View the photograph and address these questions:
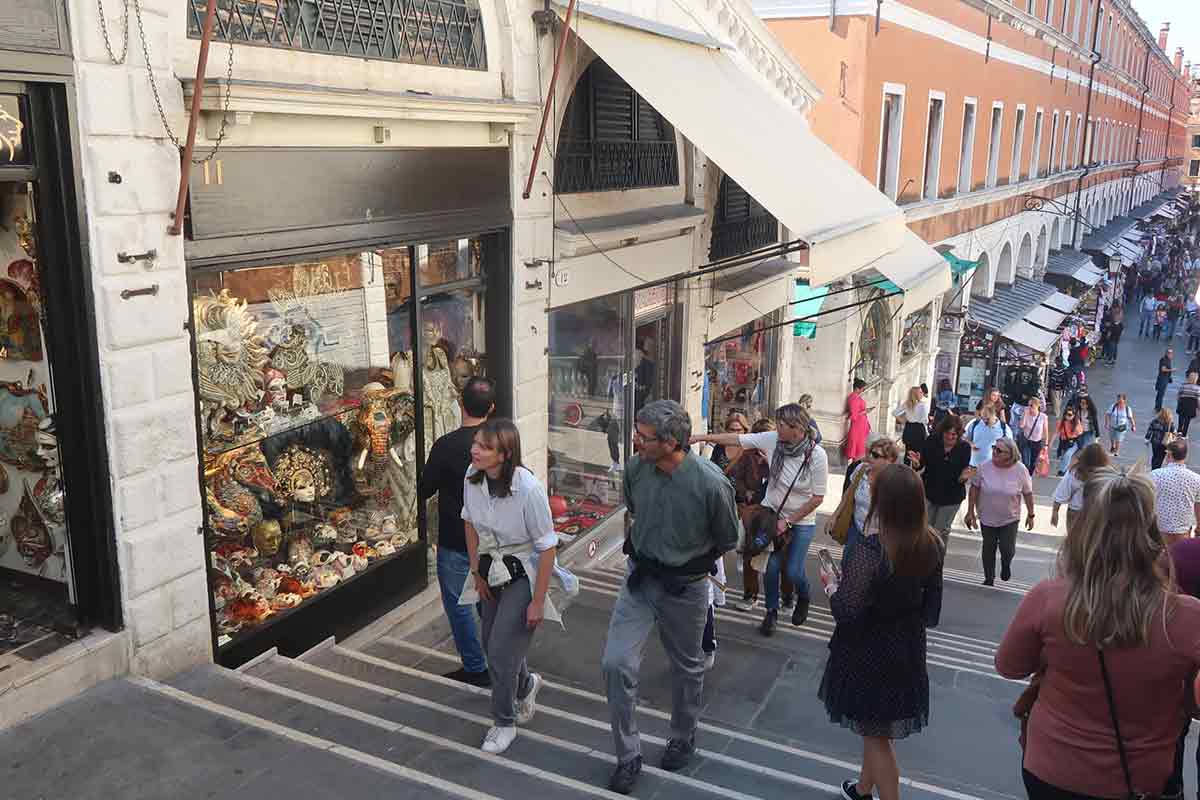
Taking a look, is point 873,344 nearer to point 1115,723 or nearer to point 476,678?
point 476,678

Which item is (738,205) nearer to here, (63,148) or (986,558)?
(986,558)

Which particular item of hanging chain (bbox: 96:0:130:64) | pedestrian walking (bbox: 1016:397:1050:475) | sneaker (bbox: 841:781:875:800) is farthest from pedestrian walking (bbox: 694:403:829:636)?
pedestrian walking (bbox: 1016:397:1050:475)

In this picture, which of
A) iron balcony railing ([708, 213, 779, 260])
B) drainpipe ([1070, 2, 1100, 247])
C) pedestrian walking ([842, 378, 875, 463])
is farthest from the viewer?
drainpipe ([1070, 2, 1100, 247])

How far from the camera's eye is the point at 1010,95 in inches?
886

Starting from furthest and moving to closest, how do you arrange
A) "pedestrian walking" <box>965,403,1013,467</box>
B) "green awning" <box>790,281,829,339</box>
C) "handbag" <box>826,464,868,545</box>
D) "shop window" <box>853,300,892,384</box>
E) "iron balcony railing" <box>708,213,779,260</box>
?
"shop window" <box>853,300,892,384</box>
"green awning" <box>790,281,829,339</box>
"iron balcony railing" <box>708,213,779,260</box>
"pedestrian walking" <box>965,403,1013,467</box>
"handbag" <box>826,464,868,545</box>

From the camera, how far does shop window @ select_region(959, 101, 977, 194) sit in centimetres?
1972

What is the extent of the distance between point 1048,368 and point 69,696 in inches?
849

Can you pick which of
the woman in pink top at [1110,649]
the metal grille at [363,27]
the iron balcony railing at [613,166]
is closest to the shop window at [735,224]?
the iron balcony railing at [613,166]

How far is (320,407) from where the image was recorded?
18.3ft

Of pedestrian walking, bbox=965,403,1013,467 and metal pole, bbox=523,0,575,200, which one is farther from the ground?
metal pole, bbox=523,0,575,200

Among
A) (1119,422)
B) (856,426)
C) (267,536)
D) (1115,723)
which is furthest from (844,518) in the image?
(1119,422)

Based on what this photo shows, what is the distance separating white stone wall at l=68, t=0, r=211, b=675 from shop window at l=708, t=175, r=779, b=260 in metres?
6.41

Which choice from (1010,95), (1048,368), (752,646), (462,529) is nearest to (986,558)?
(752,646)

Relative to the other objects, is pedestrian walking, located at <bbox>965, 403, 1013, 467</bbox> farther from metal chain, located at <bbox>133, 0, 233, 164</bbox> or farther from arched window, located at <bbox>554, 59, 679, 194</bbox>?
metal chain, located at <bbox>133, 0, 233, 164</bbox>
